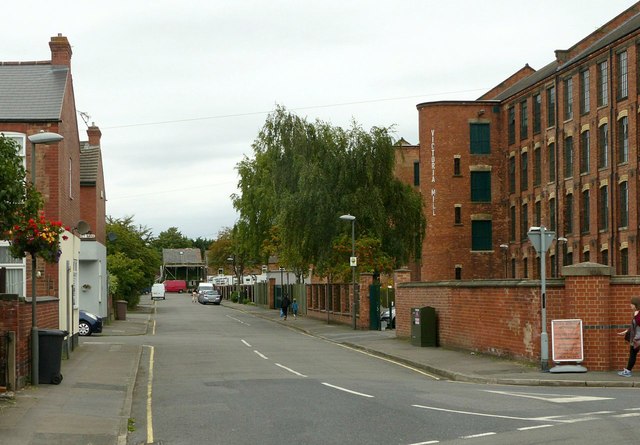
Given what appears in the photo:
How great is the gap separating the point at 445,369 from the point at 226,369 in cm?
520

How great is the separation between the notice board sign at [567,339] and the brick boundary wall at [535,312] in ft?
0.98

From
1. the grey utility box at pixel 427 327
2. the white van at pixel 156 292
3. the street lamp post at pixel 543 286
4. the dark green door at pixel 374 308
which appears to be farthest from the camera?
the white van at pixel 156 292

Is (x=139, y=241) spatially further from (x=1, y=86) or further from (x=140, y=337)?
(x=1, y=86)

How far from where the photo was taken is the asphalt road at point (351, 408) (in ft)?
39.5

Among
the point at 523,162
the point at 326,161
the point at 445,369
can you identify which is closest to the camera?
the point at 445,369

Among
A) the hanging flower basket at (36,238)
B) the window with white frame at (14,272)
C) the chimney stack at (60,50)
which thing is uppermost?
the chimney stack at (60,50)

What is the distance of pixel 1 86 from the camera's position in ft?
111

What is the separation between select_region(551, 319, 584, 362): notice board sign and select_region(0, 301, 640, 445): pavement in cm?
46

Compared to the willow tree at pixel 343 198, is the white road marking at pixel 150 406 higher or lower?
lower

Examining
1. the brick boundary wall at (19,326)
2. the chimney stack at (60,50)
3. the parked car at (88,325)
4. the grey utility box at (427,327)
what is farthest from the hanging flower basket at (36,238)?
the parked car at (88,325)

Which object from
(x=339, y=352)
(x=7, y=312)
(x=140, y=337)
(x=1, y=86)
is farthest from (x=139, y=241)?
(x=7, y=312)

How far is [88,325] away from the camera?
38.3 meters

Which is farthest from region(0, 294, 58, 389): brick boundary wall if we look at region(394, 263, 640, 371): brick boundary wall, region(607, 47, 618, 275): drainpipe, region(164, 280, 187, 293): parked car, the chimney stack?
region(164, 280, 187, 293): parked car

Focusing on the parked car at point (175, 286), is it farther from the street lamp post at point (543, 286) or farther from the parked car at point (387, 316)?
the street lamp post at point (543, 286)
